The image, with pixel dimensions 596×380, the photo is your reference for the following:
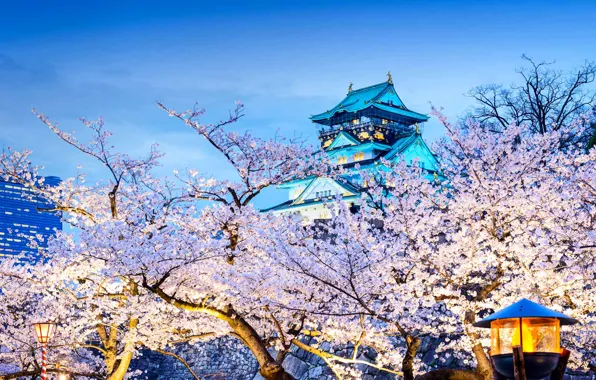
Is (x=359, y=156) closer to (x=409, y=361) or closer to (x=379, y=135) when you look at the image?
(x=379, y=135)

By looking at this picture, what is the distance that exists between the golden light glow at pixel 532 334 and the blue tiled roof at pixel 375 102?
38624mm

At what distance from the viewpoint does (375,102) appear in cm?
4400

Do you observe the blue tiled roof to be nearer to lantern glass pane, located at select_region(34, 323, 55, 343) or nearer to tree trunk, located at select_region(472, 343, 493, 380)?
lantern glass pane, located at select_region(34, 323, 55, 343)

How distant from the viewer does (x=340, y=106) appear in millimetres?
46531

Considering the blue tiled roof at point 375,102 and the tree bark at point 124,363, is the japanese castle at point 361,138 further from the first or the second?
the tree bark at point 124,363

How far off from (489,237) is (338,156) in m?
35.4

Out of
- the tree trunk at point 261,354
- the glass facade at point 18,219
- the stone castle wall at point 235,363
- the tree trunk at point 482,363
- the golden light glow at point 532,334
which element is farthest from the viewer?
the glass facade at point 18,219

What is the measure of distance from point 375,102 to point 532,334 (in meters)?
39.0

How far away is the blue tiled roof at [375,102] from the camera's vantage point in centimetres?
4450

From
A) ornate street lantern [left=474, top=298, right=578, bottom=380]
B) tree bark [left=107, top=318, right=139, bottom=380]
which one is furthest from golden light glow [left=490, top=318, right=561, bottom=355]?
tree bark [left=107, top=318, right=139, bottom=380]

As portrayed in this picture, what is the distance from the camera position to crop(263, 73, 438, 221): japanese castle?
133ft

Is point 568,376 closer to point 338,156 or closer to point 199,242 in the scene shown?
point 199,242

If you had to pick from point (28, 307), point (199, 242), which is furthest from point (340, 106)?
point (199, 242)

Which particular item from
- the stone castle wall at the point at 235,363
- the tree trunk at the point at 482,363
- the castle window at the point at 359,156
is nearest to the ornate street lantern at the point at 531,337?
the tree trunk at the point at 482,363
